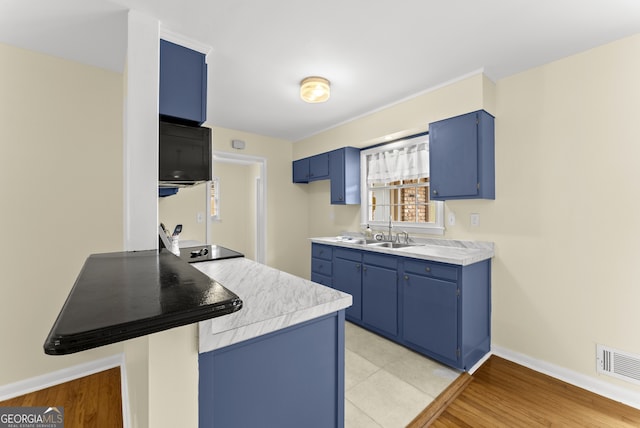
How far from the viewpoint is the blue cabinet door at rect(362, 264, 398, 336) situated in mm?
2664

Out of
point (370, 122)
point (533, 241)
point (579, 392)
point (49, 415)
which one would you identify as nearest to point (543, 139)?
point (533, 241)

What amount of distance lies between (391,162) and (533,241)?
169 centimetres

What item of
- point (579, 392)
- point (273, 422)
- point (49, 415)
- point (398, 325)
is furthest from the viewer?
point (398, 325)

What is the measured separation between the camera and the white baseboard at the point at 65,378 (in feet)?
6.54

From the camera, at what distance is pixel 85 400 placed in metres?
1.95

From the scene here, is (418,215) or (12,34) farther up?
(12,34)

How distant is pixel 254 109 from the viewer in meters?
3.32

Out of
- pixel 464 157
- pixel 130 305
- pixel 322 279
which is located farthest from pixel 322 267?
pixel 130 305

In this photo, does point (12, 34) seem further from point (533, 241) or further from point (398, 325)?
point (533, 241)

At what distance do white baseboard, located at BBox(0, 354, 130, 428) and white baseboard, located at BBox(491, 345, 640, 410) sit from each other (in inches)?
119

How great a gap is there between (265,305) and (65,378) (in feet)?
7.60

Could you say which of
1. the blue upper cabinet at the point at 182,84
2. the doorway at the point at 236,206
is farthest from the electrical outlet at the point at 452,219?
the doorway at the point at 236,206

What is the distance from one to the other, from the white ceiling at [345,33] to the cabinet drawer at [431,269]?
169cm

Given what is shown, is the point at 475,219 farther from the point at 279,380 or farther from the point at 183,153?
the point at 183,153
